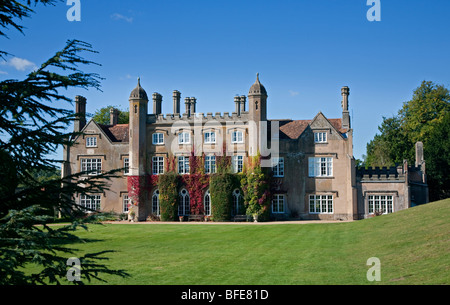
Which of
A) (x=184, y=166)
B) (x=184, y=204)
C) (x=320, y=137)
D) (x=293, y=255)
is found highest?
(x=320, y=137)

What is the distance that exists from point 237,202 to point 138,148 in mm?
10079

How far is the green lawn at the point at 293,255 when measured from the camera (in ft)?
39.5

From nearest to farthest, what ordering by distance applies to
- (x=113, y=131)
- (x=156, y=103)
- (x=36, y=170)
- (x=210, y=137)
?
1. (x=36, y=170)
2. (x=210, y=137)
3. (x=156, y=103)
4. (x=113, y=131)

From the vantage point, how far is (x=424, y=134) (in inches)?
1940


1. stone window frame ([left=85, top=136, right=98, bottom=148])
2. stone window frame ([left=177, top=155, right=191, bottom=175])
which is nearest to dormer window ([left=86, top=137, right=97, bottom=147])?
stone window frame ([left=85, top=136, right=98, bottom=148])

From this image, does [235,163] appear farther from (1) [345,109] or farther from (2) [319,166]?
(1) [345,109]

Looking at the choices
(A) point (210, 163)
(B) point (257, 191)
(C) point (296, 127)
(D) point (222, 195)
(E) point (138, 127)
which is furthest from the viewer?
(C) point (296, 127)

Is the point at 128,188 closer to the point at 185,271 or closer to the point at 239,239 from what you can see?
the point at 239,239

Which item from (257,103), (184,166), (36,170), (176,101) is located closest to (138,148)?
(184,166)

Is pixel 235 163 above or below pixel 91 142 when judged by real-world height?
below

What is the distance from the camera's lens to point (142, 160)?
3825cm

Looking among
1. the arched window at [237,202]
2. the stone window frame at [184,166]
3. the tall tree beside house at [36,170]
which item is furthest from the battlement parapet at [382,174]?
the tall tree beside house at [36,170]
